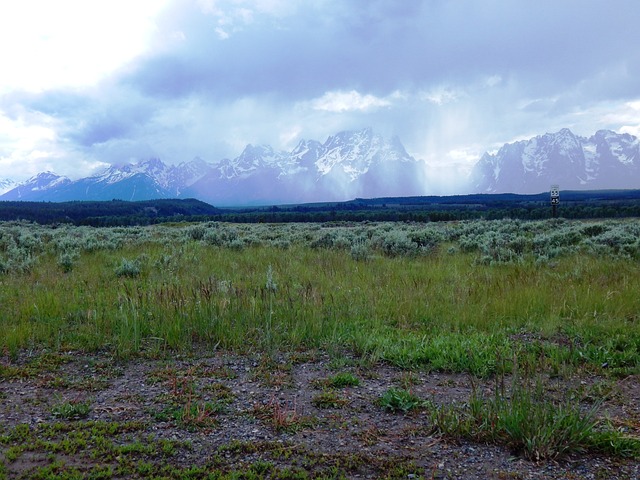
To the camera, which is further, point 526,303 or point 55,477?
point 526,303

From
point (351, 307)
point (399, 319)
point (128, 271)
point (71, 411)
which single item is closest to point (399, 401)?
point (399, 319)

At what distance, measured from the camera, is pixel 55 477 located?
309cm

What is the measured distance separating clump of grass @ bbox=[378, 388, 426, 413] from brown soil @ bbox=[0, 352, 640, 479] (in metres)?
0.07

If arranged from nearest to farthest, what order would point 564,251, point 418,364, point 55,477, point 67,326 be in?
point 55,477
point 418,364
point 67,326
point 564,251

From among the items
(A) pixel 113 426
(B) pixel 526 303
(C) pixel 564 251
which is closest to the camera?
(A) pixel 113 426

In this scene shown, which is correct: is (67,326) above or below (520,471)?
above

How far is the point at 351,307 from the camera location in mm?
7133

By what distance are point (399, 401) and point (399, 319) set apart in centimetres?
254

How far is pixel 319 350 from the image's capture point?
18.9ft

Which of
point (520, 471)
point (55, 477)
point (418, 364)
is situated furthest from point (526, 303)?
point (55, 477)

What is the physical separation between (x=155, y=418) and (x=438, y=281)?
646 cm

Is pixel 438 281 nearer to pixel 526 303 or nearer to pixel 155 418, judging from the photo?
pixel 526 303

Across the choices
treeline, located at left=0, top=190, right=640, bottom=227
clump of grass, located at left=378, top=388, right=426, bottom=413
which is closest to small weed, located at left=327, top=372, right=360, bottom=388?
clump of grass, located at left=378, top=388, right=426, bottom=413

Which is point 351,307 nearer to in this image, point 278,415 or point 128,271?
point 278,415
